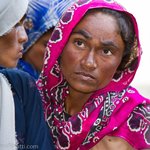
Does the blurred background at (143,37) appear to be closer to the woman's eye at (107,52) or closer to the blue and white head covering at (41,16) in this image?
the blue and white head covering at (41,16)

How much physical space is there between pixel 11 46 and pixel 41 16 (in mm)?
779

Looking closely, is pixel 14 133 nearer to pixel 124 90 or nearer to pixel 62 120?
pixel 62 120

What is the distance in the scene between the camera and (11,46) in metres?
2.50

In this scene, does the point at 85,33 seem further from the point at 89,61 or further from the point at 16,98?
the point at 16,98

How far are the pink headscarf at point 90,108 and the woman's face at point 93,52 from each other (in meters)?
0.05

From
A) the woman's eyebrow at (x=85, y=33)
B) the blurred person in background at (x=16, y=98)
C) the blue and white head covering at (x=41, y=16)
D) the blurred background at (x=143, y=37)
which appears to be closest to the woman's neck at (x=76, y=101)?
the blurred person in background at (x=16, y=98)

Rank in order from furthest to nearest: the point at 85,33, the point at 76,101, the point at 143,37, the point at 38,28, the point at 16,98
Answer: the point at 143,37
the point at 38,28
the point at 76,101
the point at 85,33
the point at 16,98

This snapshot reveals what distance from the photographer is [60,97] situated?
2734 mm

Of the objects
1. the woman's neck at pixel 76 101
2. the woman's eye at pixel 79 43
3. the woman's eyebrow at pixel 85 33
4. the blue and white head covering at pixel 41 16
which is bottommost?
the woman's neck at pixel 76 101

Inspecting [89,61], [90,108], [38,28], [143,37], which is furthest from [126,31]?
[143,37]

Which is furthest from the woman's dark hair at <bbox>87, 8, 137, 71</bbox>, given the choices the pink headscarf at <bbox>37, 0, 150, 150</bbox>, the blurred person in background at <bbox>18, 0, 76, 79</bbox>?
the blurred person in background at <bbox>18, 0, 76, 79</bbox>

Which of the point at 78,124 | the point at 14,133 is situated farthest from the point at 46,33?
the point at 14,133

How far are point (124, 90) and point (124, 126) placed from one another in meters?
0.20

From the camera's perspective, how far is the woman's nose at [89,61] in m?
2.51
